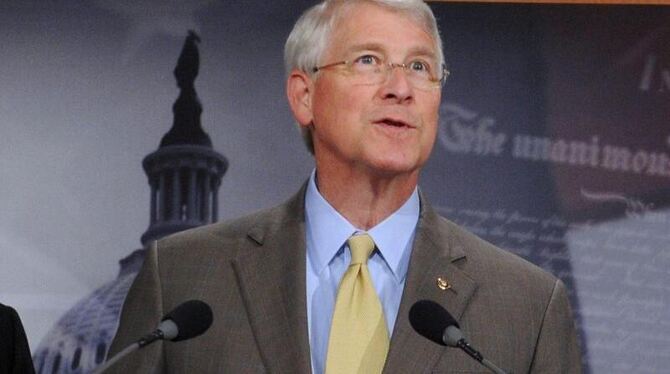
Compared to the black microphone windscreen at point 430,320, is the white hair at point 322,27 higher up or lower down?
higher up

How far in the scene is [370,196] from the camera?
7.41 ft

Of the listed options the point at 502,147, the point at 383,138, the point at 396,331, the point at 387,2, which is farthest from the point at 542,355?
the point at 502,147

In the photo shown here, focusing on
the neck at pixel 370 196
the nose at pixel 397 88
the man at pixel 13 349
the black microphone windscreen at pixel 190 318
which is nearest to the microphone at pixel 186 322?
the black microphone windscreen at pixel 190 318

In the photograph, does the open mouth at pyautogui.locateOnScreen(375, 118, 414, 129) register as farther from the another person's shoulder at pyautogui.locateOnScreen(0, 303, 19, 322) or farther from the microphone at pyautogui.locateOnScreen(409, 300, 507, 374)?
the another person's shoulder at pyautogui.locateOnScreen(0, 303, 19, 322)

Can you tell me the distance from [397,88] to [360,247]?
26 centimetres

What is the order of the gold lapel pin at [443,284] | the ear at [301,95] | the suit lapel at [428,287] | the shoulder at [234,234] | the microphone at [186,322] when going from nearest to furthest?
the microphone at [186,322], the suit lapel at [428,287], the gold lapel pin at [443,284], the shoulder at [234,234], the ear at [301,95]

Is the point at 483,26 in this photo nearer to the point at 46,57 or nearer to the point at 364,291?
the point at 46,57

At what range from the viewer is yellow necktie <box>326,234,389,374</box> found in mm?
2057

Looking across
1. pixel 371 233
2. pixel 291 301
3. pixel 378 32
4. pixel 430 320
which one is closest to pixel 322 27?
pixel 378 32

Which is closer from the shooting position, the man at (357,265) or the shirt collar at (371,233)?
the man at (357,265)

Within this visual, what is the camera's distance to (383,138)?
86.6 inches

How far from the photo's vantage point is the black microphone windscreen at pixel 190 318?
1.93m

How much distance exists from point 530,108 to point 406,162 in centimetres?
131

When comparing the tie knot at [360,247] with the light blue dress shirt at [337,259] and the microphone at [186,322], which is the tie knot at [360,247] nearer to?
the light blue dress shirt at [337,259]
